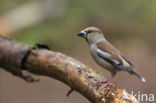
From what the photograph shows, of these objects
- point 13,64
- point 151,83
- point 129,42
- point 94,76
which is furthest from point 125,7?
point 94,76

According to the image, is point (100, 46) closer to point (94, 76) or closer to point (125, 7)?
point (94, 76)

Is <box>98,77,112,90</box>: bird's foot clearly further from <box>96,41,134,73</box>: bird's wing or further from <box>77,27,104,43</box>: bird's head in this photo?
<box>77,27,104,43</box>: bird's head

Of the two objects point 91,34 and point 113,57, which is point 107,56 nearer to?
point 113,57

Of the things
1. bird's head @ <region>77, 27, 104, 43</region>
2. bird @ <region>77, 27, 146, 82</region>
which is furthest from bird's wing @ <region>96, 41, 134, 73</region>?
bird's head @ <region>77, 27, 104, 43</region>

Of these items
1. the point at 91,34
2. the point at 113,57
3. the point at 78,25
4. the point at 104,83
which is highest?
the point at 91,34

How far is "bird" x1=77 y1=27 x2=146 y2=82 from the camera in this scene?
520cm

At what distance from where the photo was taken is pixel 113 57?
17.4ft

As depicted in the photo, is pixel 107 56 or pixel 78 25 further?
pixel 78 25

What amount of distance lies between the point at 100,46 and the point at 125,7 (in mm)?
8526

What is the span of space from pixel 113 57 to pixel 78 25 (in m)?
7.87

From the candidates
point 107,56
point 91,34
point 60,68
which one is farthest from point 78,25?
point 107,56

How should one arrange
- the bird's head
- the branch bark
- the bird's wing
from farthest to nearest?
the bird's head, the bird's wing, the branch bark

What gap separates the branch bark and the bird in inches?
8.6

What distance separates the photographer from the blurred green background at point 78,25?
1160 centimetres
